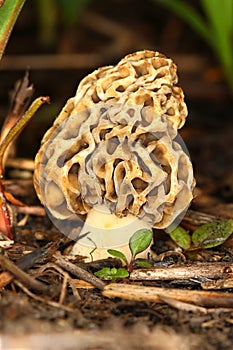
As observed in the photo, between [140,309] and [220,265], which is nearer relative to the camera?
[140,309]

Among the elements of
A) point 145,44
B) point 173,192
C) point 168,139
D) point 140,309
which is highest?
point 145,44

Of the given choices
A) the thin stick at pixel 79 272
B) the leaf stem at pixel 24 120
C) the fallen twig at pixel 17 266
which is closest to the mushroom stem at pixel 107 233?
the thin stick at pixel 79 272

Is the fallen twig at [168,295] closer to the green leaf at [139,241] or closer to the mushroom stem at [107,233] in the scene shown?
the green leaf at [139,241]

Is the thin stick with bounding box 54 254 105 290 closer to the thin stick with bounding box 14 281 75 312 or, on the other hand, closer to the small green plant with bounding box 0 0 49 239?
the thin stick with bounding box 14 281 75 312

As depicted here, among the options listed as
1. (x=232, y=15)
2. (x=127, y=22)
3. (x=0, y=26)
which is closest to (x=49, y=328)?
(x=0, y=26)

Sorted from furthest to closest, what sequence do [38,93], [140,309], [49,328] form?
[38,93], [140,309], [49,328]

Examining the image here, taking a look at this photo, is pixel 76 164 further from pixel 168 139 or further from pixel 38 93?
pixel 38 93

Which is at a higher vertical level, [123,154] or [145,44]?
[145,44]

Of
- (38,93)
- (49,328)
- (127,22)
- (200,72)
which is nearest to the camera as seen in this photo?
(49,328)
